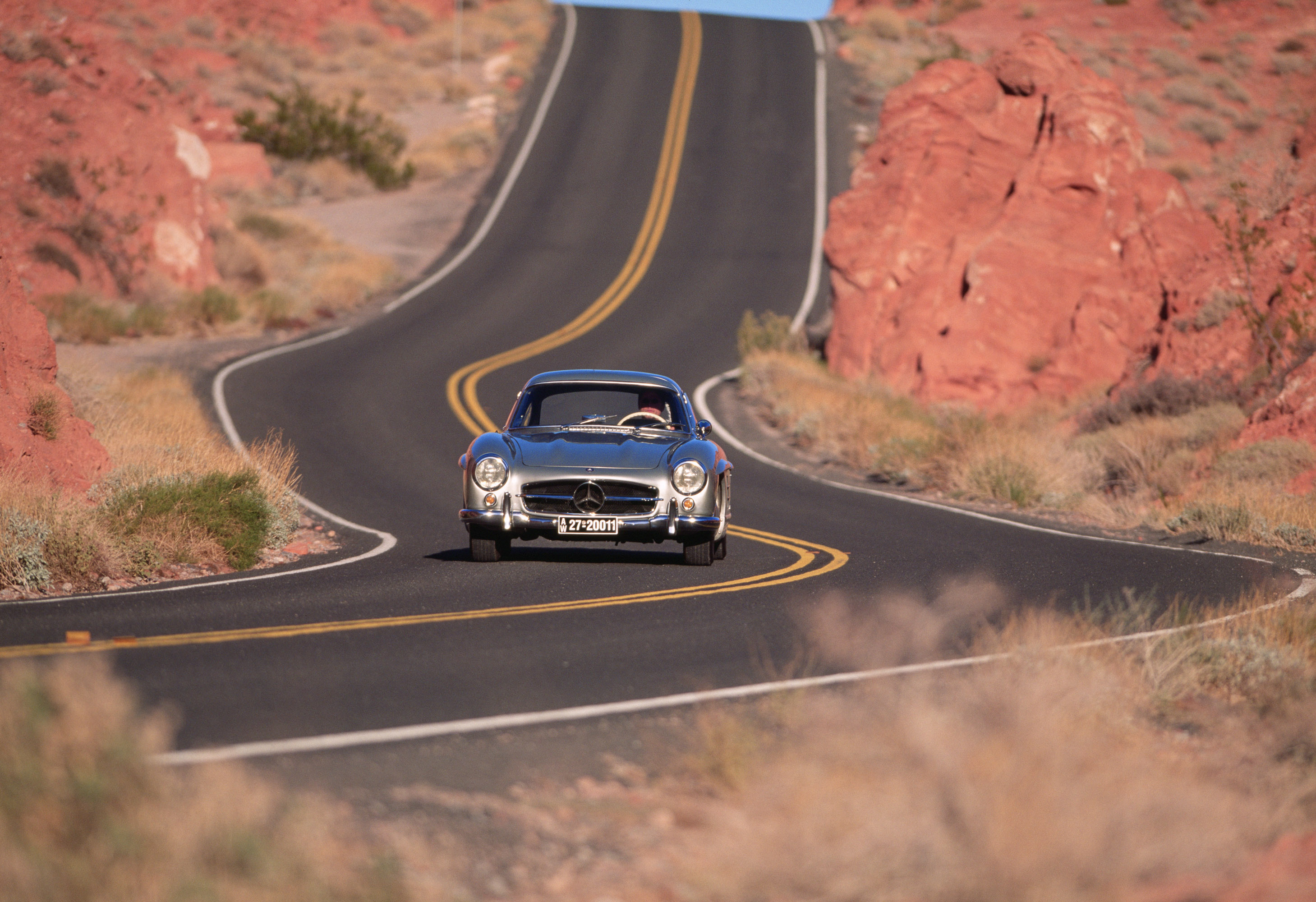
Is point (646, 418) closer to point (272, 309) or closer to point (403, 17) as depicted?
point (272, 309)

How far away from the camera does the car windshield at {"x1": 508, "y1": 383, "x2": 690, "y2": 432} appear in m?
13.4

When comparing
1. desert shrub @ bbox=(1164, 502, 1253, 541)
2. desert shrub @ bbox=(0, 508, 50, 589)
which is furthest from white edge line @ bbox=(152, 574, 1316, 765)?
desert shrub @ bbox=(1164, 502, 1253, 541)

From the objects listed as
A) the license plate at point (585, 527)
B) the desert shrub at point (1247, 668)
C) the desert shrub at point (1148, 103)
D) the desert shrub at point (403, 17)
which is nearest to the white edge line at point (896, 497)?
the desert shrub at point (1247, 668)

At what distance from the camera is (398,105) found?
194ft

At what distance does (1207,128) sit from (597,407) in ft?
141

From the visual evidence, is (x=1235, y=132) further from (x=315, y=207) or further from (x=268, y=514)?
(x=268, y=514)

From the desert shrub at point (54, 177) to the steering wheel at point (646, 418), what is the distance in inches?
884

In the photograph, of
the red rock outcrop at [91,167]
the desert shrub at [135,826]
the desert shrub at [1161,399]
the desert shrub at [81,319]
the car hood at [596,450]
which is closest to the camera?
the desert shrub at [135,826]

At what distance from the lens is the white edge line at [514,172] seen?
3803 centimetres

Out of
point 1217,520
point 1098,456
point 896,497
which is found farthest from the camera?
point 1098,456

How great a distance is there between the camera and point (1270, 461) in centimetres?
1747

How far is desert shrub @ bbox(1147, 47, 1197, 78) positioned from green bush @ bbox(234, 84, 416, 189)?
31.4 meters

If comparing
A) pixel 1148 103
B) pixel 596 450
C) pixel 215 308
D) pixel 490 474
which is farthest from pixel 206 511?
pixel 1148 103

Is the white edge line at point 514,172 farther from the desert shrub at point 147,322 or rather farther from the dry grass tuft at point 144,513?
the dry grass tuft at point 144,513
